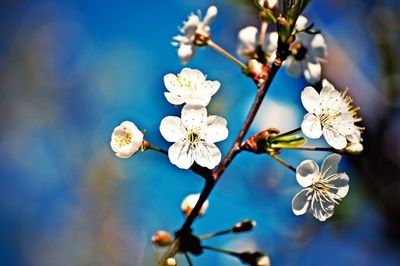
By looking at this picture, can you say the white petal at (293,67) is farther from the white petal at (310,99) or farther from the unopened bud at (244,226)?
the unopened bud at (244,226)

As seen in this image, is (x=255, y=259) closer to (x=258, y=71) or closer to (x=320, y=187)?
(x=320, y=187)

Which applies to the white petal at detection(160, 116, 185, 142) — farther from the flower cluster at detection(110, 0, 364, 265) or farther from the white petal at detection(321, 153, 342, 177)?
the white petal at detection(321, 153, 342, 177)

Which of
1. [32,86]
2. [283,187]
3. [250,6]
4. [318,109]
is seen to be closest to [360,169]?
[283,187]

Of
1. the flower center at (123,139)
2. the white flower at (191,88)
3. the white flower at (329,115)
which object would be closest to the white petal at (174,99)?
the white flower at (191,88)

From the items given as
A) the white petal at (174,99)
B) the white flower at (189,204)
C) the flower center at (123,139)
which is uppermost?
the white petal at (174,99)

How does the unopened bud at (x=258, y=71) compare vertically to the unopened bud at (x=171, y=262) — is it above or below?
above

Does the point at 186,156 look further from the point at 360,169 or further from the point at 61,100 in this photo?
the point at 61,100
